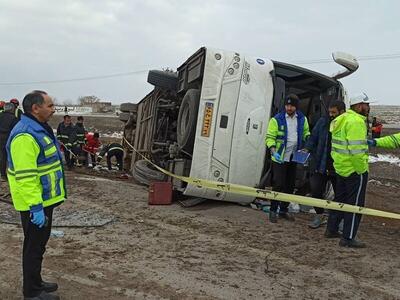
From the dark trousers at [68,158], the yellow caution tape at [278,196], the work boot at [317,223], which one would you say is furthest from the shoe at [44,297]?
the dark trousers at [68,158]

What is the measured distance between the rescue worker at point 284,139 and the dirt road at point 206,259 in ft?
1.73

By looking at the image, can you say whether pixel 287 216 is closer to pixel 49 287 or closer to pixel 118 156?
pixel 49 287

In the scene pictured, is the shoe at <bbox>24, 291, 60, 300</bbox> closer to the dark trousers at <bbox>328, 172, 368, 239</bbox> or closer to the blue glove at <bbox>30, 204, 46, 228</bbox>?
the blue glove at <bbox>30, 204, 46, 228</bbox>

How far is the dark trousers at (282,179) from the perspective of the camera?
610cm

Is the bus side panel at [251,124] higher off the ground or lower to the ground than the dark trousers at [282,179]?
higher

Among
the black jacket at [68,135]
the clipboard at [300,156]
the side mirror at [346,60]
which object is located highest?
the side mirror at [346,60]

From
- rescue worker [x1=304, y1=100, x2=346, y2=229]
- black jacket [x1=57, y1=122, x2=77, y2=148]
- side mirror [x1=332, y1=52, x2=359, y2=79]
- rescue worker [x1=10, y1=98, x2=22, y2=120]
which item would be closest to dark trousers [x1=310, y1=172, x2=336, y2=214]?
rescue worker [x1=304, y1=100, x2=346, y2=229]

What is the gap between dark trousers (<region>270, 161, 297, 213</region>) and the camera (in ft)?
20.0

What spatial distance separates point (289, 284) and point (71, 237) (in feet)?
7.91

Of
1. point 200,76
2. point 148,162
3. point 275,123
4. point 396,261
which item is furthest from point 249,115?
point 148,162

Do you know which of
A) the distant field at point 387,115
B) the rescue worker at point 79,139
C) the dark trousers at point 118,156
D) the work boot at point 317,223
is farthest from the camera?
the distant field at point 387,115

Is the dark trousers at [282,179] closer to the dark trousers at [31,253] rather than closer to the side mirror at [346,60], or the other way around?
the side mirror at [346,60]

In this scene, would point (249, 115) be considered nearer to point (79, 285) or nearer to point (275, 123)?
point (275, 123)

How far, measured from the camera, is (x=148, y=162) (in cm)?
895
